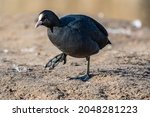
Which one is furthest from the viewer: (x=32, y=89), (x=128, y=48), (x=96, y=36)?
(x=128, y=48)

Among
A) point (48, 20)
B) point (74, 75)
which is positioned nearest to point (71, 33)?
point (48, 20)

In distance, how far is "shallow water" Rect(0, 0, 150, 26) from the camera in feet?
82.5

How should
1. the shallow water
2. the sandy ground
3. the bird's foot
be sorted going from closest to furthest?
the sandy ground → the bird's foot → the shallow water

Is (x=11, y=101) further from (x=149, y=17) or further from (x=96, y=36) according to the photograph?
(x=149, y=17)

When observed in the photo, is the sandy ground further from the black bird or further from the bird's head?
the bird's head

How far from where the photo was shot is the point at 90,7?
27.2m

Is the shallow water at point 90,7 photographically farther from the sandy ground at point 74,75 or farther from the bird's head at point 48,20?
the bird's head at point 48,20

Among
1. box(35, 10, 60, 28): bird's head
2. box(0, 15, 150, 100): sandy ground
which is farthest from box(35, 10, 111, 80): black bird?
box(0, 15, 150, 100): sandy ground

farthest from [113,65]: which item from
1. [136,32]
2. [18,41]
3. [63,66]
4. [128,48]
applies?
[136,32]

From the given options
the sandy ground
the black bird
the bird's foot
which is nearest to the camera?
the sandy ground

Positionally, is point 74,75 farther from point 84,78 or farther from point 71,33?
point 71,33

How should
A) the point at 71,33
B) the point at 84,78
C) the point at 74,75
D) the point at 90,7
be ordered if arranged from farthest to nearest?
1. the point at 90,7
2. the point at 74,75
3. the point at 84,78
4. the point at 71,33

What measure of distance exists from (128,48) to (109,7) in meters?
12.0

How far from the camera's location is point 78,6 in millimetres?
26859
